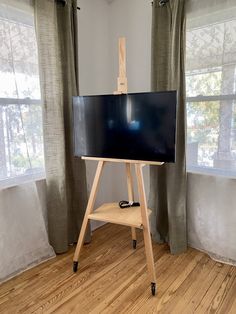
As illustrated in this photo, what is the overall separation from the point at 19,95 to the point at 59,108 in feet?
1.15

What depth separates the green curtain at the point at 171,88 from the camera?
7.05ft

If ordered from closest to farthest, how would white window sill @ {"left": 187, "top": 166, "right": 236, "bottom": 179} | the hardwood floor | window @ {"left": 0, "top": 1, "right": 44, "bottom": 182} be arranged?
the hardwood floor < window @ {"left": 0, "top": 1, "right": 44, "bottom": 182} < white window sill @ {"left": 187, "top": 166, "right": 236, "bottom": 179}

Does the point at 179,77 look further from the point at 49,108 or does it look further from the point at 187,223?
the point at 187,223

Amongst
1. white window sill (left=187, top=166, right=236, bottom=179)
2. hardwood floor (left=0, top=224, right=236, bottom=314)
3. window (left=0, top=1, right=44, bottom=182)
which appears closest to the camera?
hardwood floor (left=0, top=224, right=236, bottom=314)

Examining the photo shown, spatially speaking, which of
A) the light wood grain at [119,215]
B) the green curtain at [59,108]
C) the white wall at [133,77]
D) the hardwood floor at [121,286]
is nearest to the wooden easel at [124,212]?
the light wood grain at [119,215]

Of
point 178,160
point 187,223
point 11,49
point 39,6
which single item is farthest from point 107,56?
point 187,223

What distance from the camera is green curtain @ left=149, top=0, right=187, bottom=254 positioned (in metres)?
2.15

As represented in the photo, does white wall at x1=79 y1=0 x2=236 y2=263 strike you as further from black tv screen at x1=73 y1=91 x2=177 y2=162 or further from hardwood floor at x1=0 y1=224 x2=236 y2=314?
black tv screen at x1=73 y1=91 x2=177 y2=162

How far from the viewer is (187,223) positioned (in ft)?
8.02

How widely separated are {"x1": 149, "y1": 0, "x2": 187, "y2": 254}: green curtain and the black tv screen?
1.56 ft

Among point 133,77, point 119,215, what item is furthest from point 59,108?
point 119,215

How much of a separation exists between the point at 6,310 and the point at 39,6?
234 centimetres

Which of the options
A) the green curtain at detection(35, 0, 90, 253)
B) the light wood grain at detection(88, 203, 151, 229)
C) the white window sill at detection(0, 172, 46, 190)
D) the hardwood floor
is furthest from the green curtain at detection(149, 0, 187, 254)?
the white window sill at detection(0, 172, 46, 190)

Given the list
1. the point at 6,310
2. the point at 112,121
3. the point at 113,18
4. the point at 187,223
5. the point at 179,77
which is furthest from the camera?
the point at 113,18
